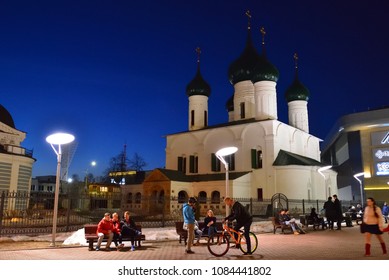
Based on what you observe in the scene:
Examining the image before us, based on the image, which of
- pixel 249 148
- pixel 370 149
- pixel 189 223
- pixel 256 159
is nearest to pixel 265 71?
pixel 249 148

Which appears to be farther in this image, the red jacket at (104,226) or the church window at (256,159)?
the church window at (256,159)

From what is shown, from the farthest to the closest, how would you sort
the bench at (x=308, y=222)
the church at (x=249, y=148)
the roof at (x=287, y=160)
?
the church at (x=249, y=148)
the roof at (x=287, y=160)
the bench at (x=308, y=222)

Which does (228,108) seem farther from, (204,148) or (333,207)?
(333,207)

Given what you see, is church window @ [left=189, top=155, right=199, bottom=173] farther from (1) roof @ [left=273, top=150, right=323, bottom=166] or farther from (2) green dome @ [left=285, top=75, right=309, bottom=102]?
(2) green dome @ [left=285, top=75, right=309, bottom=102]

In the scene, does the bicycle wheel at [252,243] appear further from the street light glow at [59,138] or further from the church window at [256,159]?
the church window at [256,159]

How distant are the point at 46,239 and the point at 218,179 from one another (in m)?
17.8

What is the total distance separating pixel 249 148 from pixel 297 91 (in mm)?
9430

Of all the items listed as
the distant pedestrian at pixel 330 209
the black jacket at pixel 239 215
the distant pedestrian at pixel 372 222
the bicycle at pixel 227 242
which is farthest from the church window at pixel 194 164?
the distant pedestrian at pixel 372 222

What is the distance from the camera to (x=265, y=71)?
29344 millimetres

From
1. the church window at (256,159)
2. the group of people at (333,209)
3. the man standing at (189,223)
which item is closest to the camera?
the man standing at (189,223)

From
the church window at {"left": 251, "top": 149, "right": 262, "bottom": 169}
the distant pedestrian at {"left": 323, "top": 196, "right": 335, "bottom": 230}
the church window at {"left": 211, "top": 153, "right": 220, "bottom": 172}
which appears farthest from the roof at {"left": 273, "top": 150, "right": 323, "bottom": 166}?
the distant pedestrian at {"left": 323, "top": 196, "right": 335, "bottom": 230}

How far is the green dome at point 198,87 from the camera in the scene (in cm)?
3441

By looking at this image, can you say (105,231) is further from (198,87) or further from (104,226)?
(198,87)

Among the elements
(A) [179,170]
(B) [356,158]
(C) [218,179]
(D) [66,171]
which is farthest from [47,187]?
(B) [356,158]
